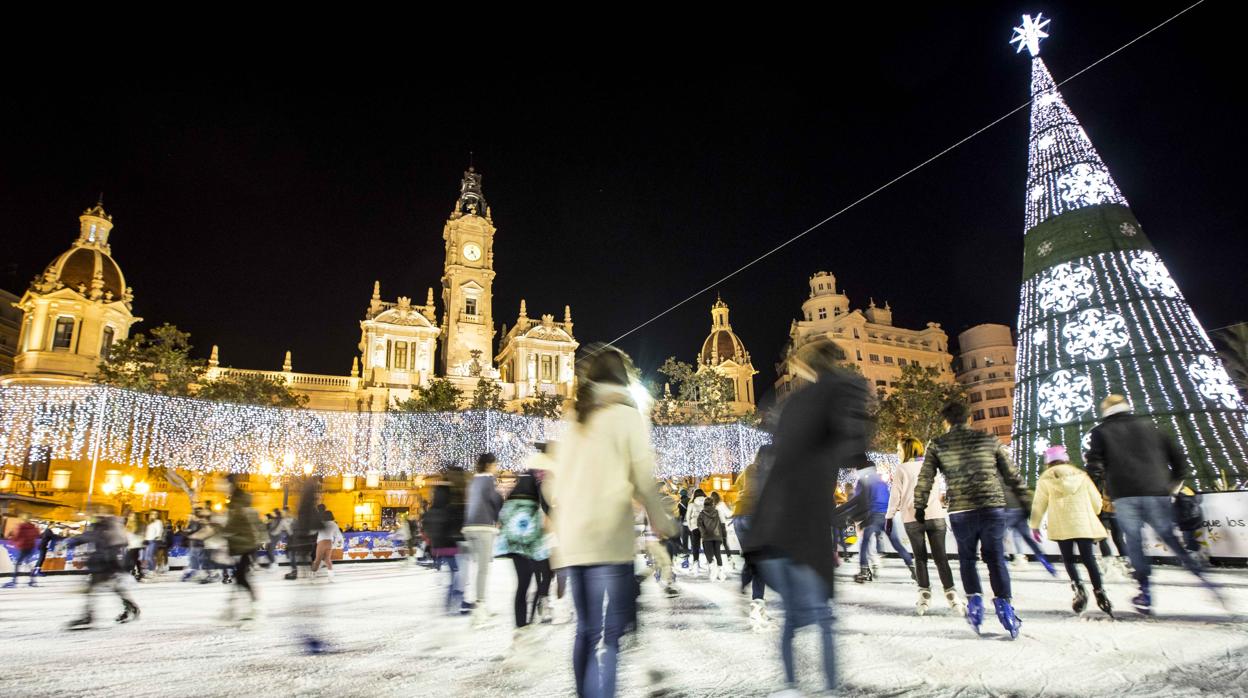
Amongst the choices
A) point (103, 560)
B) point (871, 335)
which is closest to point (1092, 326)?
point (103, 560)

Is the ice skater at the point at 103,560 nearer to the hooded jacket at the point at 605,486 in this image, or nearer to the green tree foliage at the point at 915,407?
the hooded jacket at the point at 605,486

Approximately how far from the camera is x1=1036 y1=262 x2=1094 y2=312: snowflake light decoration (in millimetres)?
15078

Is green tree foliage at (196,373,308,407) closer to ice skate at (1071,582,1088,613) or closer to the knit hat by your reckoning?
ice skate at (1071,582,1088,613)

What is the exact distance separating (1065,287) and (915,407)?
31776 millimetres

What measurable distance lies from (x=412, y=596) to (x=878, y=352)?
2647 inches

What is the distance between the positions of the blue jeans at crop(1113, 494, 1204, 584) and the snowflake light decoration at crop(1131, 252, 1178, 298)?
1192 cm

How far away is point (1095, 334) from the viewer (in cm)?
1467

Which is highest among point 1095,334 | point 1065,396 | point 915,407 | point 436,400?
point 436,400

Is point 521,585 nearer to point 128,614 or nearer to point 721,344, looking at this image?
point 128,614

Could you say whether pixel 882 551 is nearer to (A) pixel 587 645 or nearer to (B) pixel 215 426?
(A) pixel 587 645

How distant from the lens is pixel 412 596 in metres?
10.7

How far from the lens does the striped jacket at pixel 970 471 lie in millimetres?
4957

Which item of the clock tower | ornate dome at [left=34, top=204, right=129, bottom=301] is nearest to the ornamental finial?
the clock tower

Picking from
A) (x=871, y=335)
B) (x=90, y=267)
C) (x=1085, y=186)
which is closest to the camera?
(x=1085, y=186)
